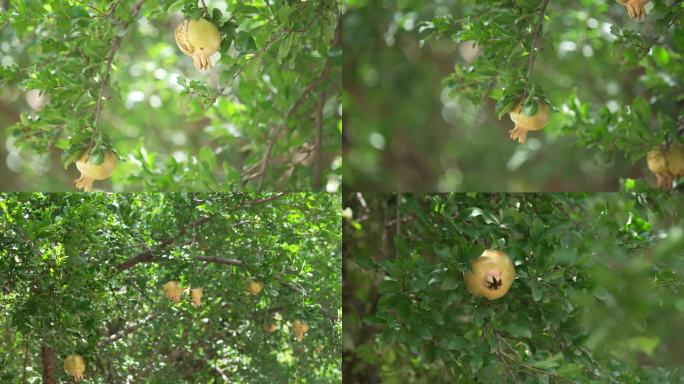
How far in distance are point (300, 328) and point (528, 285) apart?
1.16 ft

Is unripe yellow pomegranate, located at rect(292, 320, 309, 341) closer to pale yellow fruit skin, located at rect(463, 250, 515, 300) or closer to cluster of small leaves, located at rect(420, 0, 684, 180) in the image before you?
pale yellow fruit skin, located at rect(463, 250, 515, 300)

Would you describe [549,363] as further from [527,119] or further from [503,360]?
[527,119]

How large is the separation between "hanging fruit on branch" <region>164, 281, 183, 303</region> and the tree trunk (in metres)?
0.18

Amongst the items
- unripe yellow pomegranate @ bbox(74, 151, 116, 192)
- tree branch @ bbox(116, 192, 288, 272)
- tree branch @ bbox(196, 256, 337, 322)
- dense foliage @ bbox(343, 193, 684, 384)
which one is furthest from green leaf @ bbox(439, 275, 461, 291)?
unripe yellow pomegranate @ bbox(74, 151, 116, 192)

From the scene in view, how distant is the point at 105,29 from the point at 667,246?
90cm

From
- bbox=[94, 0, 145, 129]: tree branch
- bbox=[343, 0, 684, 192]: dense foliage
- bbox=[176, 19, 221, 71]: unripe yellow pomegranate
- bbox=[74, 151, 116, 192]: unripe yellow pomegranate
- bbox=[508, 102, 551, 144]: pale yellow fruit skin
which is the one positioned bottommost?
bbox=[343, 0, 684, 192]: dense foliage

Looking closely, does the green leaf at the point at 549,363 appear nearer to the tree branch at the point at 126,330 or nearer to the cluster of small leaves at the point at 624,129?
the cluster of small leaves at the point at 624,129

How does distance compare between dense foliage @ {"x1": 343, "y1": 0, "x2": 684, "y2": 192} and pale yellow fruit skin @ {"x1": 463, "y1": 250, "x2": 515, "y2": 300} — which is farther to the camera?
dense foliage @ {"x1": 343, "y1": 0, "x2": 684, "y2": 192}

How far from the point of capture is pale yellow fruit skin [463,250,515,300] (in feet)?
3.67

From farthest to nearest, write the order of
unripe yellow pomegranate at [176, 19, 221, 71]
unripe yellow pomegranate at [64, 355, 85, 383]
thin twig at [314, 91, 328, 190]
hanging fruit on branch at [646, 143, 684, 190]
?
1. thin twig at [314, 91, 328, 190]
2. hanging fruit on branch at [646, 143, 684, 190]
3. unripe yellow pomegranate at [64, 355, 85, 383]
4. unripe yellow pomegranate at [176, 19, 221, 71]

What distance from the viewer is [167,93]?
1879 millimetres

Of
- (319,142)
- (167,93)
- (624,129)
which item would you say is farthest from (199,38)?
(167,93)

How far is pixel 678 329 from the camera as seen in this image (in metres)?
1.50

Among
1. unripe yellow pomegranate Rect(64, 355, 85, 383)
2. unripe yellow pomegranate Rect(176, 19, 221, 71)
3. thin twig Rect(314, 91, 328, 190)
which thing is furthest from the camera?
thin twig Rect(314, 91, 328, 190)
